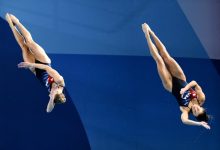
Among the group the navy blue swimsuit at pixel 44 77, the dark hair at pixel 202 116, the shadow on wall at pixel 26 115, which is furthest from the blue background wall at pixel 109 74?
the dark hair at pixel 202 116

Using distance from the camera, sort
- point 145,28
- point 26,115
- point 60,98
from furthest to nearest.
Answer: point 145,28 < point 26,115 < point 60,98

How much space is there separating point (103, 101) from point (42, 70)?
2.89 feet

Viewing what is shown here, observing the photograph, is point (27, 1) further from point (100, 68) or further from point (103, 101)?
point (103, 101)

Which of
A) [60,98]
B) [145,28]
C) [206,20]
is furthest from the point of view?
[206,20]

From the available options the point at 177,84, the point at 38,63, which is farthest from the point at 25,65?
the point at 177,84

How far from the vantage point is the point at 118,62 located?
15.8ft

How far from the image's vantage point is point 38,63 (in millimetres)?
4609

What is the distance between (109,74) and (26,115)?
1.19 m

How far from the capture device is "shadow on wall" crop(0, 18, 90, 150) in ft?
15.1

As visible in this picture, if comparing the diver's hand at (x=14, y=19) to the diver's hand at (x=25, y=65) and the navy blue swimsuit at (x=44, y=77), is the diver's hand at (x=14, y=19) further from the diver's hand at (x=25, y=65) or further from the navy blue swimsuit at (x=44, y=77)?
the navy blue swimsuit at (x=44, y=77)

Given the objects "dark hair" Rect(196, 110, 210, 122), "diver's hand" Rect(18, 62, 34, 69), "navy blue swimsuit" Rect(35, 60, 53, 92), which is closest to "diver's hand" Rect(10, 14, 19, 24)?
"diver's hand" Rect(18, 62, 34, 69)

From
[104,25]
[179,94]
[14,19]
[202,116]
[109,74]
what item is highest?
[14,19]

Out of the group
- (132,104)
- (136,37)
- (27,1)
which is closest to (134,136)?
(132,104)

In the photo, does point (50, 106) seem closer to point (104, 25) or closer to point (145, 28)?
point (104, 25)
